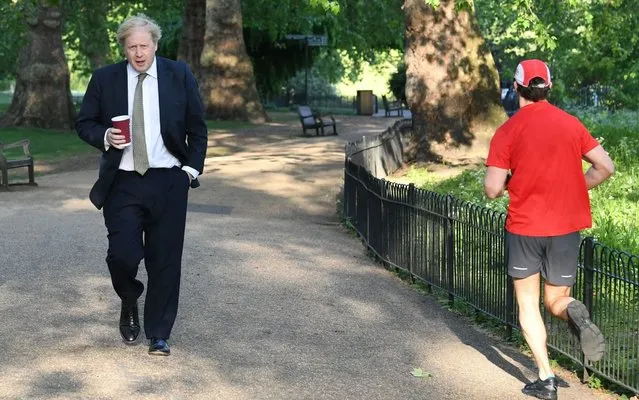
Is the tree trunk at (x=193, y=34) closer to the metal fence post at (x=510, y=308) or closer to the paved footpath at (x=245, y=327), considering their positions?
the paved footpath at (x=245, y=327)

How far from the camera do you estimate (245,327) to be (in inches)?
346

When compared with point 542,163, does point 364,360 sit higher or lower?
lower

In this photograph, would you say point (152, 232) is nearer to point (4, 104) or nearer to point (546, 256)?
point (546, 256)

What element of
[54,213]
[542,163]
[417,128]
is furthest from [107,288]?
[417,128]

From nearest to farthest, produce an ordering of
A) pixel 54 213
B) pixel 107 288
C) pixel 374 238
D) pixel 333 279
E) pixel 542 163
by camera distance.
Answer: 1. pixel 542 163
2. pixel 107 288
3. pixel 333 279
4. pixel 374 238
5. pixel 54 213

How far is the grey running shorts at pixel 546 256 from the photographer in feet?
21.5

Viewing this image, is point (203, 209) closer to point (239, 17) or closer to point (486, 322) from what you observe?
point (486, 322)

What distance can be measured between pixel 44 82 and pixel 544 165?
103 ft

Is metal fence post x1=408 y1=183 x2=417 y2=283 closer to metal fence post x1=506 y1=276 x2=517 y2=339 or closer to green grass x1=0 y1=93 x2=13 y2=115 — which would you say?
metal fence post x1=506 y1=276 x2=517 y2=339

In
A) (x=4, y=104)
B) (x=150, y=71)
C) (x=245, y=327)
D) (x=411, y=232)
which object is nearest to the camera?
(x=150, y=71)

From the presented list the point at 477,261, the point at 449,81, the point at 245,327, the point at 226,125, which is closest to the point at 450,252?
the point at 477,261

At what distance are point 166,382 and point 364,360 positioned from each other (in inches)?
53.2

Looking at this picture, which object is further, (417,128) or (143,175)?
(417,128)

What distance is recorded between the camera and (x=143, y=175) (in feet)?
24.7
